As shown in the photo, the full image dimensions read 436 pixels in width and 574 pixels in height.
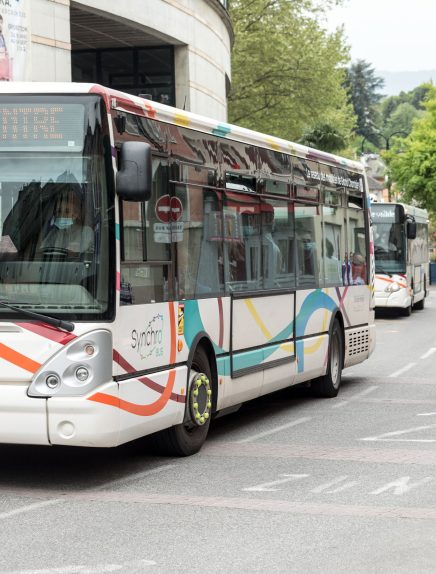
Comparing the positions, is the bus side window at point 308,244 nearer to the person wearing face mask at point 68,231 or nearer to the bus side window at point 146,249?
the bus side window at point 146,249

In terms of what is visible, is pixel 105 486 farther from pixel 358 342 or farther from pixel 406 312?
pixel 406 312

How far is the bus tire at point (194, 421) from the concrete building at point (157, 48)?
14.4m

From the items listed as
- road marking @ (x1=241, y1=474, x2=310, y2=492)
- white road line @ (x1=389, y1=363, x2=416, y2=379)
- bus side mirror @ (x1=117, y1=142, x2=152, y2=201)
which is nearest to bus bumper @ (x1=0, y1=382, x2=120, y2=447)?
road marking @ (x1=241, y1=474, x2=310, y2=492)

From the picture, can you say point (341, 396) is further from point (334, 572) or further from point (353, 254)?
point (334, 572)

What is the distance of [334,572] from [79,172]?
3.51 m

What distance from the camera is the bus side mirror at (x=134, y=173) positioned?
813cm

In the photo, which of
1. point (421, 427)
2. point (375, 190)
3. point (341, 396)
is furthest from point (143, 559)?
point (375, 190)

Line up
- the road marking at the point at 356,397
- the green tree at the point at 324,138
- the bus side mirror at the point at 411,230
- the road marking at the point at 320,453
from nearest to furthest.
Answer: the road marking at the point at 320,453 → the road marking at the point at 356,397 → the bus side mirror at the point at 411,230 → the green tree at the point at 324,138

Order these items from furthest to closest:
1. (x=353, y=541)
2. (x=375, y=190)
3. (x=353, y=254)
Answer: (x=375, y=190)
(x=353, y=254)
(x=353, y=541)

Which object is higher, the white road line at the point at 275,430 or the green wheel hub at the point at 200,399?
the green wheel hub at the point at 200,399

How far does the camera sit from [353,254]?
15305 millimetres

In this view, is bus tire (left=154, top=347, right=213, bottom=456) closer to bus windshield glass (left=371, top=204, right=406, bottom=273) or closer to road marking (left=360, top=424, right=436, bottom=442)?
road marking (left=360, top=424, right=436, bottom=442)

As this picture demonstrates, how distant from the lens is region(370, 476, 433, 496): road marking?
8.00 meters

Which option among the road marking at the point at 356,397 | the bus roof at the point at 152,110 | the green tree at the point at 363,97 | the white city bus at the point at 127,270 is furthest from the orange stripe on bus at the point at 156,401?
the green tree at the point at 363,97
